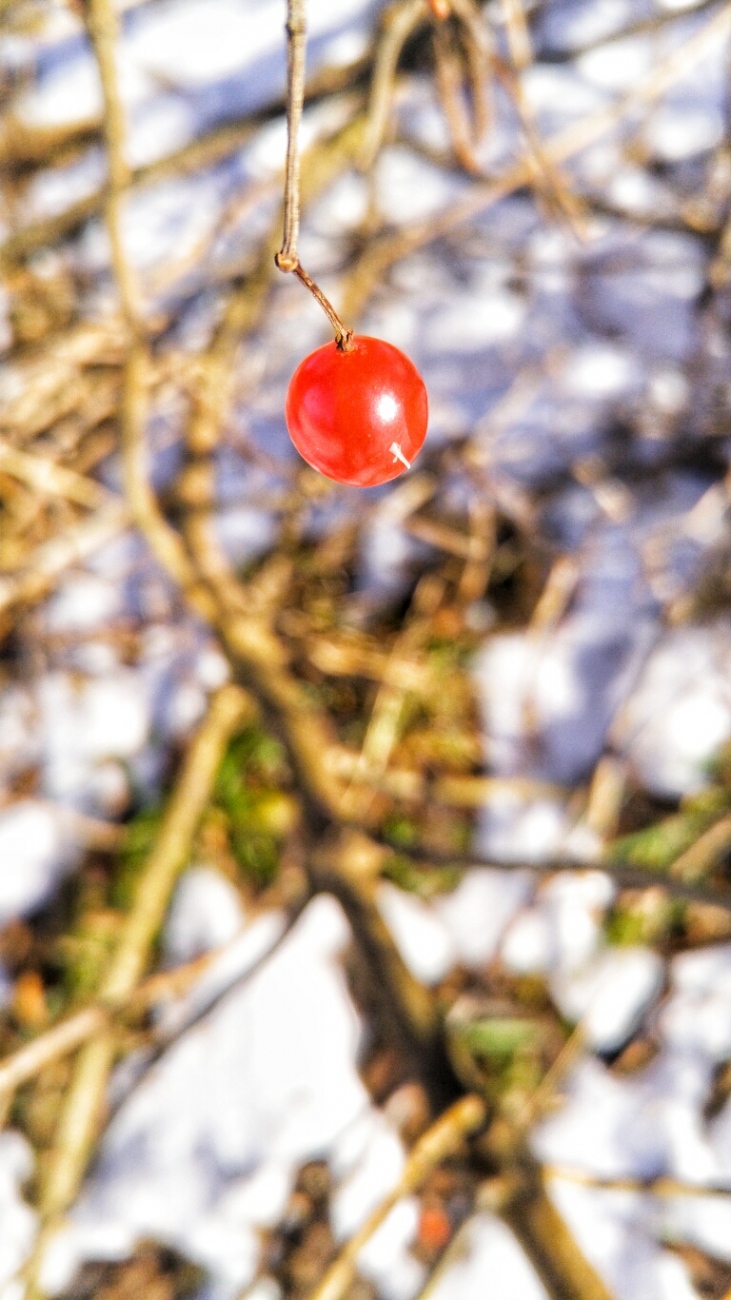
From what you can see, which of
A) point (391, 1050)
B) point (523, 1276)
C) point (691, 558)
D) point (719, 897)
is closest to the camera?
point (719, 897)

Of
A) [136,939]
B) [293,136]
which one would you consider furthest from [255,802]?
[293,136]

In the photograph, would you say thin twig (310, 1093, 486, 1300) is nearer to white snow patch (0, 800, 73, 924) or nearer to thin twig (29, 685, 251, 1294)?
thin twig (29, 685, 251, 1294)

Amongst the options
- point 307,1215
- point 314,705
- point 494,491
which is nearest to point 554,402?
point 494,491

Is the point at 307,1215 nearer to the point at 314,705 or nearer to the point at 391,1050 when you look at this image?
the point at 391,1050

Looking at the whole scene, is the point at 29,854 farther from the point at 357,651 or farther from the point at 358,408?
the point at 358,408

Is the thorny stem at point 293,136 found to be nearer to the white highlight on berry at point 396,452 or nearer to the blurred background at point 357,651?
A: the white highlight on berry at point 396,452

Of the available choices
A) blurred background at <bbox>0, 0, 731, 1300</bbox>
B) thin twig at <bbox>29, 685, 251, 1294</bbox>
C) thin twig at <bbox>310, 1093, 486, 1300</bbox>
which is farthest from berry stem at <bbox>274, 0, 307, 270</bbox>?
thin twig at <bbox>29, 685, 251, 1294</bbox>
